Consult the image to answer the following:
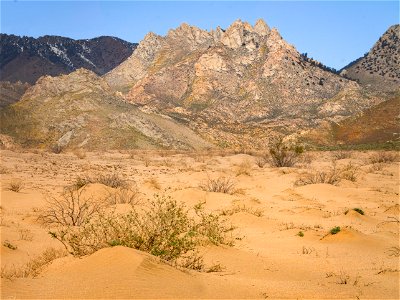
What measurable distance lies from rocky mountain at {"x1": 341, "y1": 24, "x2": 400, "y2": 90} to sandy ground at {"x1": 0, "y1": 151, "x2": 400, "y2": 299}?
12302 cm

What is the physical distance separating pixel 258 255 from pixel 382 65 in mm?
148957

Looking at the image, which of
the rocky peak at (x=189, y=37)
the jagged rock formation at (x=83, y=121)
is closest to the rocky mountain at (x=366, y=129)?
the jagged rock formation at (x=83, y=121)

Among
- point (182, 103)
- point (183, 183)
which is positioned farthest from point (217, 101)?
point (183, 183)

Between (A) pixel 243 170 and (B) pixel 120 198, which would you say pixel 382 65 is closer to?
(A) pixel 243 170

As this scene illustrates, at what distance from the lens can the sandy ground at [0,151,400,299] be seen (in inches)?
189

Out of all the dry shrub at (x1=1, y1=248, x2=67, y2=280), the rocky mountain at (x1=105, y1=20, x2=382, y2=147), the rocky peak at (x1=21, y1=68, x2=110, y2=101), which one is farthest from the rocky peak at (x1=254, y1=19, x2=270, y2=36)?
the dry shrub at (x1=1, y1=248, x2=67, y2=280)

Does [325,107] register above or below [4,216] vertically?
above

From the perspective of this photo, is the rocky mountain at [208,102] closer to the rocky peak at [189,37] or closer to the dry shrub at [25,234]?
the rocky peak at [189,37]

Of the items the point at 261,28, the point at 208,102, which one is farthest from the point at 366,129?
the point at 261,28

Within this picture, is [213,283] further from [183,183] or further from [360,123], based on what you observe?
[360,123]

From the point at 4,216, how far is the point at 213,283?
898 cm

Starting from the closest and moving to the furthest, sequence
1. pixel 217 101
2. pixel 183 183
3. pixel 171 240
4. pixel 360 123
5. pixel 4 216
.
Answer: pixel 171 240, pixel 4 216, pixel 183 183, pixel 360 123, pixel 217 101

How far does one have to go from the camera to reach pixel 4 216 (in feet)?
39.7

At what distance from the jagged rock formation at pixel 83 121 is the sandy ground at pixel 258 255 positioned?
43042 mm
